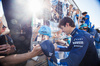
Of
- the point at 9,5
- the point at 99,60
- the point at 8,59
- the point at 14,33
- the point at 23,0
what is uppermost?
the point at 23,0

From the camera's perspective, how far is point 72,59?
0.93 metres

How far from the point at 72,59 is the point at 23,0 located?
1.20 meters

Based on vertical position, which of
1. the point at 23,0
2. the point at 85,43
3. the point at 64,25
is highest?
the point at 23,0

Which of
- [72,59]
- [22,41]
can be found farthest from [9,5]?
[72,59]

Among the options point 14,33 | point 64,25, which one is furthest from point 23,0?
point 64,25

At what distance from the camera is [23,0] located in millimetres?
791

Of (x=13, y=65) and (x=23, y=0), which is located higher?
(x=23, y=0)

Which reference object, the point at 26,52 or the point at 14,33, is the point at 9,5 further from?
the point at 26,52

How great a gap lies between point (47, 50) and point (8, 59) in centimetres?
56

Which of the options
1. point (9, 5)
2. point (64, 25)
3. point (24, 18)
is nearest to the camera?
point (9, 5)

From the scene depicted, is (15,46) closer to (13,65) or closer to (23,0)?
(13,65)

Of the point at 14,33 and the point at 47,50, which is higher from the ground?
the point at 14,33

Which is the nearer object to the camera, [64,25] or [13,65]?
[13,65]

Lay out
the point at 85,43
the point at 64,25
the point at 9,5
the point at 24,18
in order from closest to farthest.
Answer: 1. the point at 9,5
2. the point at 24,18
3. the point at 85,43
4. the point at 64,25
